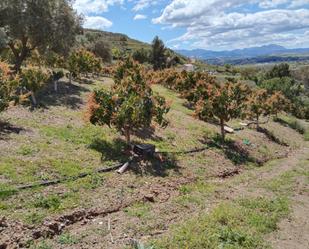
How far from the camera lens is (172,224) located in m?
15.4

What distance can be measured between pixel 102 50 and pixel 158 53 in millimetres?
19915

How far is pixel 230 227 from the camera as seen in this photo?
15.4 m

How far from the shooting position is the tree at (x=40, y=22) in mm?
33309

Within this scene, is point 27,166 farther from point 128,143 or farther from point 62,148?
point 128,143

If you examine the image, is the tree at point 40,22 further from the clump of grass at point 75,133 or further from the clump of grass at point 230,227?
the clump of grass at point 230,227

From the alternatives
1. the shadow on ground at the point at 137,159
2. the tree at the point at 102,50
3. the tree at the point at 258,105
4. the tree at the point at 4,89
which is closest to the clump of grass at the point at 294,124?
the tree at the point at 258,105

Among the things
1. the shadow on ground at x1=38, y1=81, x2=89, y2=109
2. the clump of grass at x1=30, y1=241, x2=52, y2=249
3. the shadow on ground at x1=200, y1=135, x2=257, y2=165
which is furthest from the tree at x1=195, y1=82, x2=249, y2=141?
the clump of grass at x1=30, y1=241, x2=52, y2=249

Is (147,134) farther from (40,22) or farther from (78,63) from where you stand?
(78,63)

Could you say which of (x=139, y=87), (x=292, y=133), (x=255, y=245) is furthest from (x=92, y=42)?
(x=255, y=245)

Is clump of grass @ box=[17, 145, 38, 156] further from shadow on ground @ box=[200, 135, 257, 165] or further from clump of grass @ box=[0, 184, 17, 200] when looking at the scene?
shadow on ground @ box=[200, 135, 257, 165]

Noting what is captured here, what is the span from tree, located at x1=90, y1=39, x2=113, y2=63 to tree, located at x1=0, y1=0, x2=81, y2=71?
35115 mm

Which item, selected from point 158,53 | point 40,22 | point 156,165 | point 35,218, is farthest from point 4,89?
point 158,53

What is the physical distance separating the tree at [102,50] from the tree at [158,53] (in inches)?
669

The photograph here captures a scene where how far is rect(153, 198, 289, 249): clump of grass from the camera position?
1386cm
